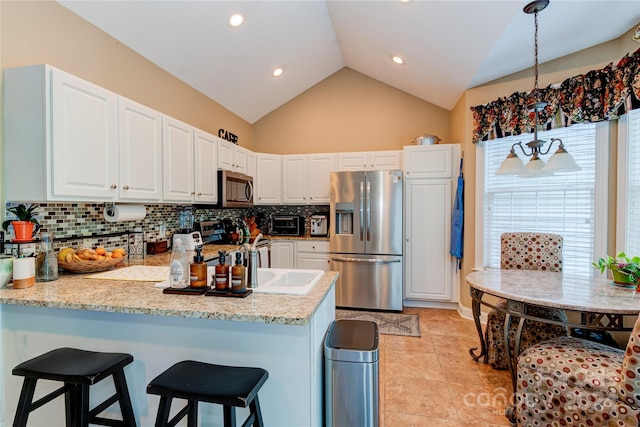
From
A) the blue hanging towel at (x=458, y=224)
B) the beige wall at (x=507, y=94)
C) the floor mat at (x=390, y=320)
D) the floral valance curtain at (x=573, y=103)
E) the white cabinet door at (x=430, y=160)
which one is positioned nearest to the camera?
the floral valance curtain at (x=573, y=103)

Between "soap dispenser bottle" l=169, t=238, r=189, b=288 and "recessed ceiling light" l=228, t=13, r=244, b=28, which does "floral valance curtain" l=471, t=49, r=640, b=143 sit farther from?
"soap dispenser bottle" l=169, t=238, r=189, b=288

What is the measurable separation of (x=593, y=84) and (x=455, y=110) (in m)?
1.57

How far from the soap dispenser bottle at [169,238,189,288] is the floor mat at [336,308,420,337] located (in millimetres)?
2259

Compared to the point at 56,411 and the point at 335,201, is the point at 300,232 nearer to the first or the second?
the point at 335,201

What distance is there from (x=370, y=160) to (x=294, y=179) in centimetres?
111

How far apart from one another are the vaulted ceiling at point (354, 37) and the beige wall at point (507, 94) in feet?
0.26

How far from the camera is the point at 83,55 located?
7.01 feet

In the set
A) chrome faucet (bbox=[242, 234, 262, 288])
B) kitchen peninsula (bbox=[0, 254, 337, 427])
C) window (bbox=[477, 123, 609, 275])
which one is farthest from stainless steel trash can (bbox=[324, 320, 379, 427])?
window (bbox=[477, 123, 609, 275])

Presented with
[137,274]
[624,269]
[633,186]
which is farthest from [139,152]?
[633,186]

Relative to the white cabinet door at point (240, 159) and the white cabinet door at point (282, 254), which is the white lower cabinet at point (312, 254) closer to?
the white cabinet door at point (282, 254)

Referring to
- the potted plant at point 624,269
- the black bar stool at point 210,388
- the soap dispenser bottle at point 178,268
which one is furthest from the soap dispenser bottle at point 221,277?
the potted plant at point 624,269

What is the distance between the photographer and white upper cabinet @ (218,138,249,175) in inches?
131

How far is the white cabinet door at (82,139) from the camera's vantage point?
1646 mm

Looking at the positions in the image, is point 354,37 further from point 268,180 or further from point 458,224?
point 458,224
